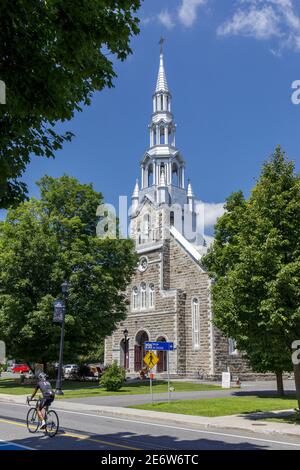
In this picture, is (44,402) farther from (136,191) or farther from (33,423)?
(136,191)

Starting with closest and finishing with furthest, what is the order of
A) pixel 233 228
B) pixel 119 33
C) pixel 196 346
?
1. pixel 119 33
2. pixel 233 228
3. pixel 196 346

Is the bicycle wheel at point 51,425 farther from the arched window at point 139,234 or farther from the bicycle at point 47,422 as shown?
the arched window at point 139,234

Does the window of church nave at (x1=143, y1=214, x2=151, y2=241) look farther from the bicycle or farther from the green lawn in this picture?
the bicycle

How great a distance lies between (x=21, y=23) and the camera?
6.99 metres

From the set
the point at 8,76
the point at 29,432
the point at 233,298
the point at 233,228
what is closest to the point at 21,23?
the point at 8,76

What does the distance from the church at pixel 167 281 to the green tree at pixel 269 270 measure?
2519 cm

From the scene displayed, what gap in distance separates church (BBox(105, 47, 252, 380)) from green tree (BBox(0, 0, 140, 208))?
3488cm

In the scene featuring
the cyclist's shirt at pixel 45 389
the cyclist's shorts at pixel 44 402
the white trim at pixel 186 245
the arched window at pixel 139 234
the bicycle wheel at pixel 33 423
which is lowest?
the bicycle wheel at pixel 33 423

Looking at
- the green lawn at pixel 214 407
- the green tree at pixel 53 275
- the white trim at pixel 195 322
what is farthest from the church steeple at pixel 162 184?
the green lawn at pixel 214 407

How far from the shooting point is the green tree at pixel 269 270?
50.6 feet

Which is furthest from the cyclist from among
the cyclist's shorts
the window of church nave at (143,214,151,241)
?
the window of church nave at (143,214,151,241)

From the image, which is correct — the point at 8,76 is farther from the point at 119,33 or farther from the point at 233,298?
the point at 233,298

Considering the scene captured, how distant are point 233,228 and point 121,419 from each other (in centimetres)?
909
